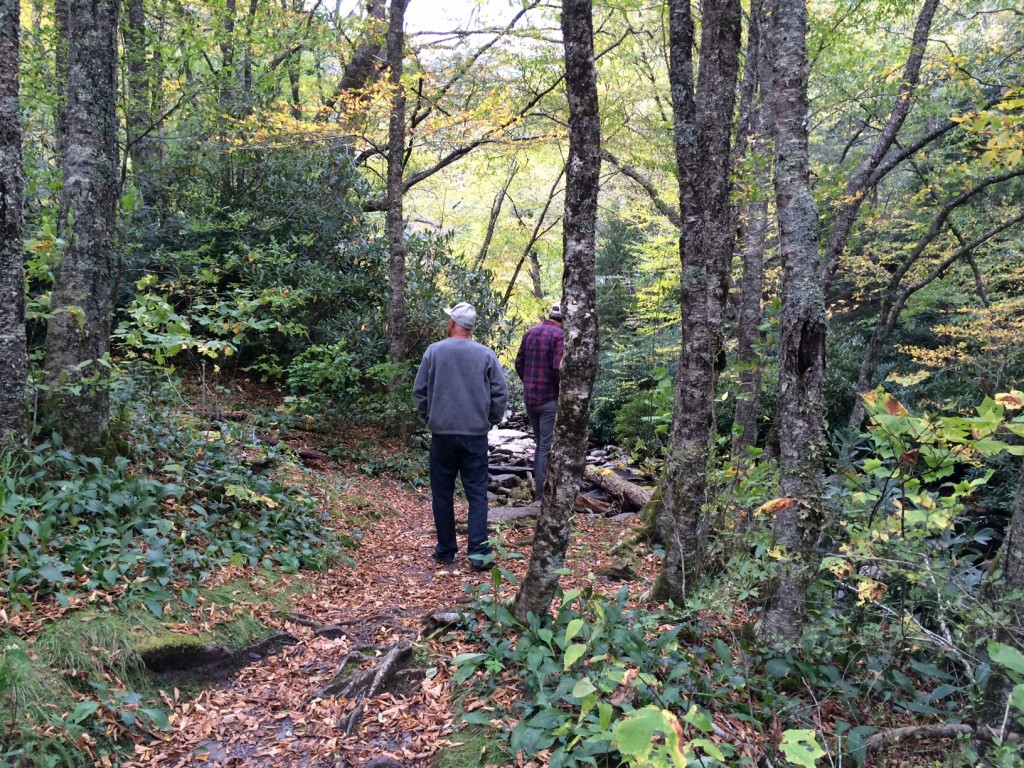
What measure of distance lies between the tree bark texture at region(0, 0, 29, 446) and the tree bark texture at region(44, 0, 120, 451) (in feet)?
1.12

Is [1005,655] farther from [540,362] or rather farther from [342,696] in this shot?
[540,362]

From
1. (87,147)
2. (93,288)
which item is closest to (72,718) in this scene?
(93,288)

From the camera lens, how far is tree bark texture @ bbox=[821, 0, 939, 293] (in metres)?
7.76

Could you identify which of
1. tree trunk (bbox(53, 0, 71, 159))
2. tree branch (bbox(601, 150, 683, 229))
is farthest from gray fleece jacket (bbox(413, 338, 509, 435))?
tree branch (bbox(601, 150, 683, 229))

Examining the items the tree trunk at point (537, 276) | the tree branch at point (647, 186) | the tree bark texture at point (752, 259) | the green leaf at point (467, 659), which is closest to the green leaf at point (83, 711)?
the green leaf at point (467, 659)

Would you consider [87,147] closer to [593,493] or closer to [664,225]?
[593,493]

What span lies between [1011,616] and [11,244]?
18.4 ft

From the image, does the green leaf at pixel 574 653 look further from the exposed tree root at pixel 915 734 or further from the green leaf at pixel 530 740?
the exposed tree root at pixel 915 734

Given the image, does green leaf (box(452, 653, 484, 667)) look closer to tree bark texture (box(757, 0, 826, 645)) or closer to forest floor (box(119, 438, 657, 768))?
forest floor (box(119, 438, 657, 768))

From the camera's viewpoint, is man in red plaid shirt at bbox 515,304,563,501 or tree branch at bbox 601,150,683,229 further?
tree branch at bbox 601,150,683,229

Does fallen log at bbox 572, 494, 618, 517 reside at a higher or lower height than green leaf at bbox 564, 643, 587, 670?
lower

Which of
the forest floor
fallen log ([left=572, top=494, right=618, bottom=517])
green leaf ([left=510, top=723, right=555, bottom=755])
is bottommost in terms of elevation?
fallen log ([left=572, top=494, right=618, bottom=517])

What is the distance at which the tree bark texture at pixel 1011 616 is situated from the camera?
230 centimetres

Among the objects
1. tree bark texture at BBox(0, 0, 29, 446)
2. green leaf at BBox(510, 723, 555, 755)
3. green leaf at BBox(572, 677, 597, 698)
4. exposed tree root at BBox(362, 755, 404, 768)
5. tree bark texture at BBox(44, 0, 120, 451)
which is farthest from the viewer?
tree bark texture at BBox(44, 0, 120, 451)
